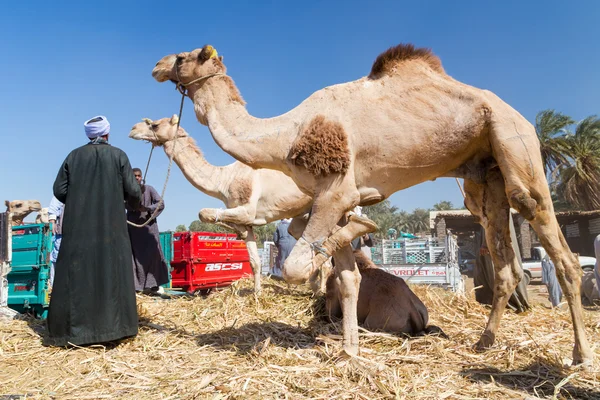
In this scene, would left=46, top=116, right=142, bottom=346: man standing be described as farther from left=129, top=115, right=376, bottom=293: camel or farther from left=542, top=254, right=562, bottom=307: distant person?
left=542, top=254, right=562, bottom=307: distant person

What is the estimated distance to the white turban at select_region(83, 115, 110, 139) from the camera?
4965 mm

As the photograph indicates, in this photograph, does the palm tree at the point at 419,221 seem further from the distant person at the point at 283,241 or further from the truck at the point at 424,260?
the distant person at the point at 283,241

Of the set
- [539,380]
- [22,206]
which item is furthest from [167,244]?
[539,380]

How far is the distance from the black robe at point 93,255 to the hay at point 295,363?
8.9 inches

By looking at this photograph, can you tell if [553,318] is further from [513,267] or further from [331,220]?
[331,220]

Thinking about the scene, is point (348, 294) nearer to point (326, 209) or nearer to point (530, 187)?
point (326, 209)

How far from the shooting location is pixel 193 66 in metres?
4.53

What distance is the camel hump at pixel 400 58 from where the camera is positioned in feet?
13.1

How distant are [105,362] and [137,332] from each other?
0.74m

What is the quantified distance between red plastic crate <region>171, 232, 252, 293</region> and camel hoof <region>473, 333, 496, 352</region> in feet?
23.6

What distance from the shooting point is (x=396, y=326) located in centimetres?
438

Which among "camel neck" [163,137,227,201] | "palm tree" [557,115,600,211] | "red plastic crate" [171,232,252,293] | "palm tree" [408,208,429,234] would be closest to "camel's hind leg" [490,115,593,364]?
"camel neck" [163,137,227,201]

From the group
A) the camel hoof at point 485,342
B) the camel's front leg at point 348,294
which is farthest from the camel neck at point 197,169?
the camel hoof at point 485,342

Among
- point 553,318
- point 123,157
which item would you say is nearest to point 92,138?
point 123,157
